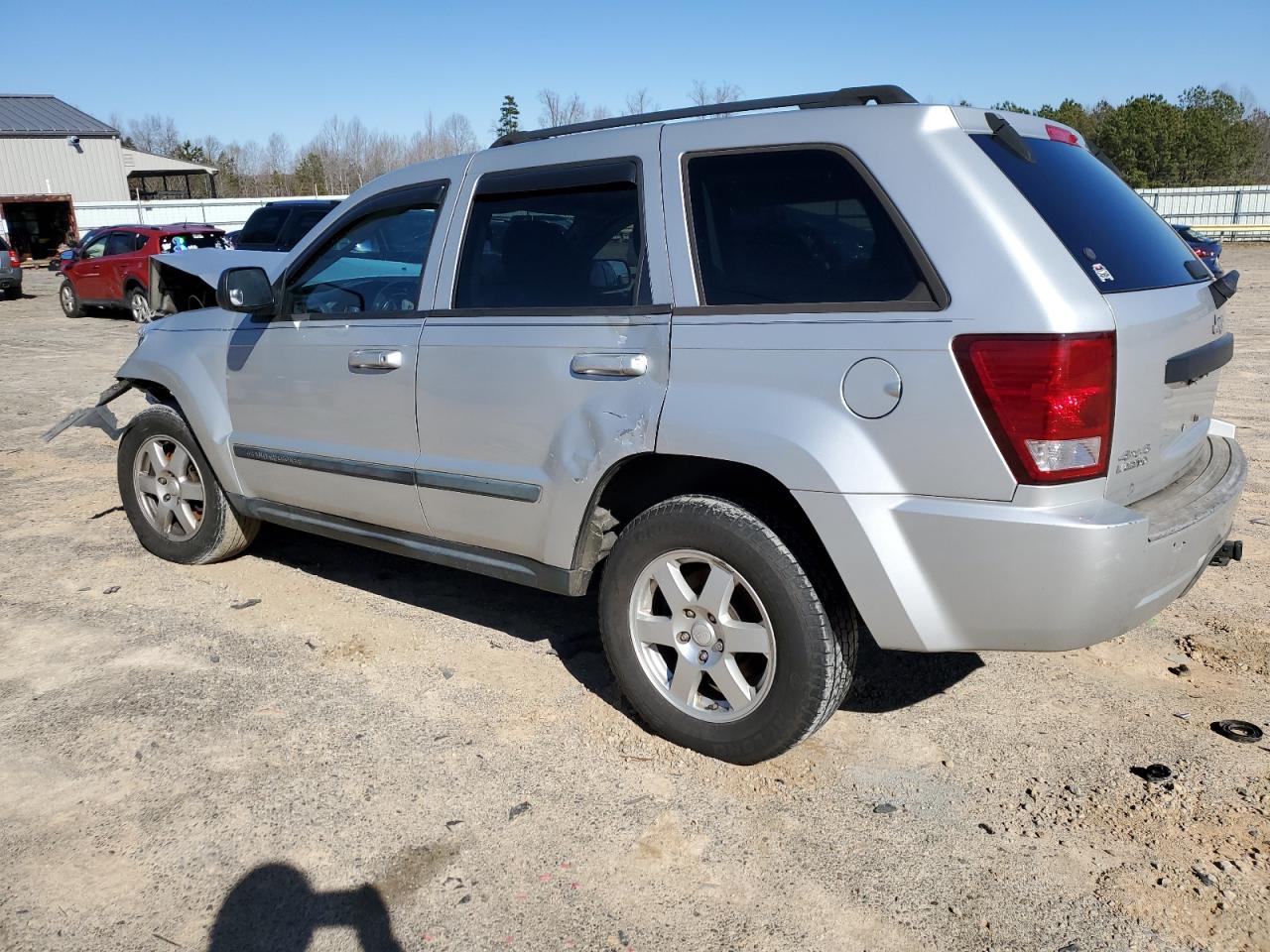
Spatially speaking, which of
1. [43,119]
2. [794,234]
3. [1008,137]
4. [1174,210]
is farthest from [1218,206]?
[43,119]

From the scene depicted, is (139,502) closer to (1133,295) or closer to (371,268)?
(371,268)

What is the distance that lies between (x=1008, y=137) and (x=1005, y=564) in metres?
1.25

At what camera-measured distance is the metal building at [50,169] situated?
136 ft

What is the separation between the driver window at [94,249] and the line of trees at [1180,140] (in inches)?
1581

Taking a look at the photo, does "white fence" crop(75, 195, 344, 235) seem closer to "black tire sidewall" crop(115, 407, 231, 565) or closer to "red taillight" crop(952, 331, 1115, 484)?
"black tire sidewall" crop(115, 407, 231, 565)

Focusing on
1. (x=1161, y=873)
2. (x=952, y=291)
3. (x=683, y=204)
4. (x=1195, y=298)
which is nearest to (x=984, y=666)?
(x=1161, y=873)

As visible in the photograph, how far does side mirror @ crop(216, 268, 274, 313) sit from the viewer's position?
430cm

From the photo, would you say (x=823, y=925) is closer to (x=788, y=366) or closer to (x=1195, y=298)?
(x=788, y=366)

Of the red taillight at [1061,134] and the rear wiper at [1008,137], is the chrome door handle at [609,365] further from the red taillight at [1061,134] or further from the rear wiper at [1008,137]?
the red taillight at [1061,134]

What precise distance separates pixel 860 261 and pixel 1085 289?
23.8 inches

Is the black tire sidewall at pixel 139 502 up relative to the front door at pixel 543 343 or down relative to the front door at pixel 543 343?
down

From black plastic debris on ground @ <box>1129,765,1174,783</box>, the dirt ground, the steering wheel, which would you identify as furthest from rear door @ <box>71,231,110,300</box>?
black plastic debris on ground @ <box>1129,765,1174,783</box>

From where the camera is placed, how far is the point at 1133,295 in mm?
2799

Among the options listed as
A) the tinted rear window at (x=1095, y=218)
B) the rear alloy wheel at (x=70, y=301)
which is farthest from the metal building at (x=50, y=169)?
the tinted rear window at (x=1095, y=218)
